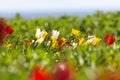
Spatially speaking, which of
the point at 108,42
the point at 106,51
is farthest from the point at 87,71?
the point at 108,42

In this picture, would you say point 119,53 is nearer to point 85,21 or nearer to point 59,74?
A: point 59,74

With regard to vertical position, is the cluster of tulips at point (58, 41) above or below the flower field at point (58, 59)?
below

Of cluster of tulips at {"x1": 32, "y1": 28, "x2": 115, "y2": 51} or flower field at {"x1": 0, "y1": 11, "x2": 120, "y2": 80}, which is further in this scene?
cluster of tulips at {"x1": 32, "y1": 28, "x2": 115, "y2": 51}

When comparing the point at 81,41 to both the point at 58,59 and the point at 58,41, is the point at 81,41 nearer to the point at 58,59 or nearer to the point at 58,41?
the point at 58,41

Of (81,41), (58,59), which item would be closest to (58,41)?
(81,41)

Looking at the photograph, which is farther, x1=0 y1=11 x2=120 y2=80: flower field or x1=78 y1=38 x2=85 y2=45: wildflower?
x1=78 y1=38 x2=85 y2=45: wildflower

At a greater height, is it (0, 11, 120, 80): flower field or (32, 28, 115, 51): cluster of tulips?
(0, 11, 120, 80): flower field

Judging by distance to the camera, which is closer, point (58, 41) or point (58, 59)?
point (58, 59)

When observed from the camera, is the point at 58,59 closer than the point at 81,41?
Yes

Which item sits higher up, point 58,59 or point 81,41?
point 58,59

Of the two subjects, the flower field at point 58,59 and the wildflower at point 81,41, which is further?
the wildflower at point 81,41

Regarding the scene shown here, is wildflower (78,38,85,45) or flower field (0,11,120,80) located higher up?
flower field (0,11,120,80)
